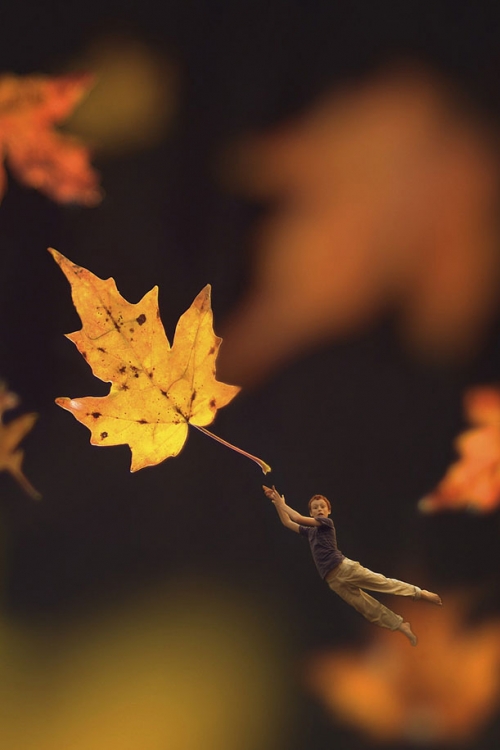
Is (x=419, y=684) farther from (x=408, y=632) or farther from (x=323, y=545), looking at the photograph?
(x=323, y=545)

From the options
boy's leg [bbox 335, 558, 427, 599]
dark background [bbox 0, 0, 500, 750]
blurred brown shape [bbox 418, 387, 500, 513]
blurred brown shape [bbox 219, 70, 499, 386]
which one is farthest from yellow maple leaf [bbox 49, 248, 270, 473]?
blurred brown shape [bbox 418, 387, 500, 513]

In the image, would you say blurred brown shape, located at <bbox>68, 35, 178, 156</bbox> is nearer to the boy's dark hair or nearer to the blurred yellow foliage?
the boy's dark hair

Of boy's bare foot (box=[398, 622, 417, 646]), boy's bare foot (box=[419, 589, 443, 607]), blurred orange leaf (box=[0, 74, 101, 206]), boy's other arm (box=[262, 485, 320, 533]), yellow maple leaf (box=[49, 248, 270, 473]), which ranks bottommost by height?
boy's bare foot (box=[398, 622, 417, 646])

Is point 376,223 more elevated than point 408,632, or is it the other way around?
point 376,223

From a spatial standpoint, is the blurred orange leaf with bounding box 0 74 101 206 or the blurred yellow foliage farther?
the blurred orange leaf with bounding box 0 74 101 206

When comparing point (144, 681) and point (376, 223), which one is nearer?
point (144, 681)

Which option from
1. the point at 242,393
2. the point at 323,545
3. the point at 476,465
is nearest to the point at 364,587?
the point at 323,545
